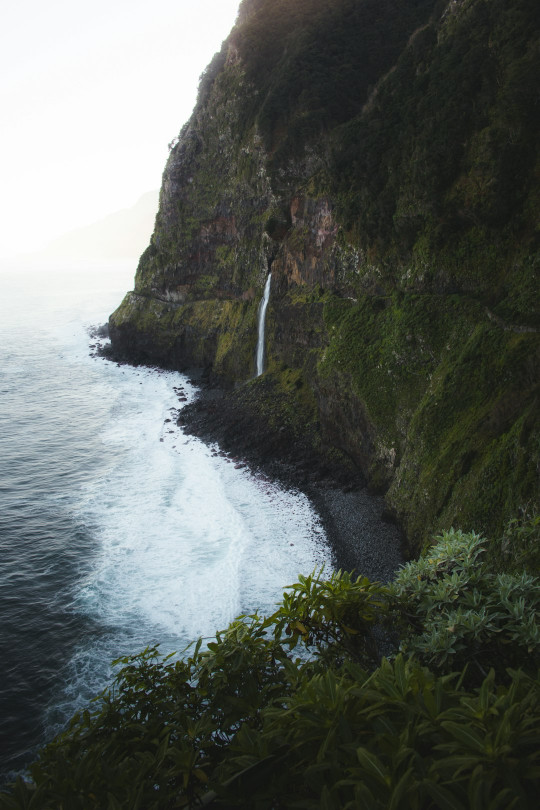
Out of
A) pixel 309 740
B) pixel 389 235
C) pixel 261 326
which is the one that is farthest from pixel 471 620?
pixel 261 326

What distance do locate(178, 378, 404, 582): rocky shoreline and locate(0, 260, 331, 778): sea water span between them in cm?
86

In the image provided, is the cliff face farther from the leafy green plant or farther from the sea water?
the leafy green plant

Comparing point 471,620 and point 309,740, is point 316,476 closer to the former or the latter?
point 471,620

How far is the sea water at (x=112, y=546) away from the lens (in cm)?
1659

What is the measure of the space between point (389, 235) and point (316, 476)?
14.0 meters

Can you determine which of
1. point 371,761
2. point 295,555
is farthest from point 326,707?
point 295,555

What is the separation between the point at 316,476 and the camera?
28250 millimetres

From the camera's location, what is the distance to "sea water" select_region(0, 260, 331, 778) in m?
16.6

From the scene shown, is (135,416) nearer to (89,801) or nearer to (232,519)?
(232,519)

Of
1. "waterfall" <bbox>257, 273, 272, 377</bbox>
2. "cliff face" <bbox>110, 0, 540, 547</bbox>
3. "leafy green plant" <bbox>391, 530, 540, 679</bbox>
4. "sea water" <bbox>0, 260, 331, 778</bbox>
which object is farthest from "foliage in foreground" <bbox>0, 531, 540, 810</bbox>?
"waterfall" <bbox>257, 273, 272, 377</bbox>

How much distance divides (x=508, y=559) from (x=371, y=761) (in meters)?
12.4

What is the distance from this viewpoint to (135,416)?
40.9 metres

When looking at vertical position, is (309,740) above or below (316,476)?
above

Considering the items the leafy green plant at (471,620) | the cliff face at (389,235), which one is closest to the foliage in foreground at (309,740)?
the leafy green plant at (471,620)
